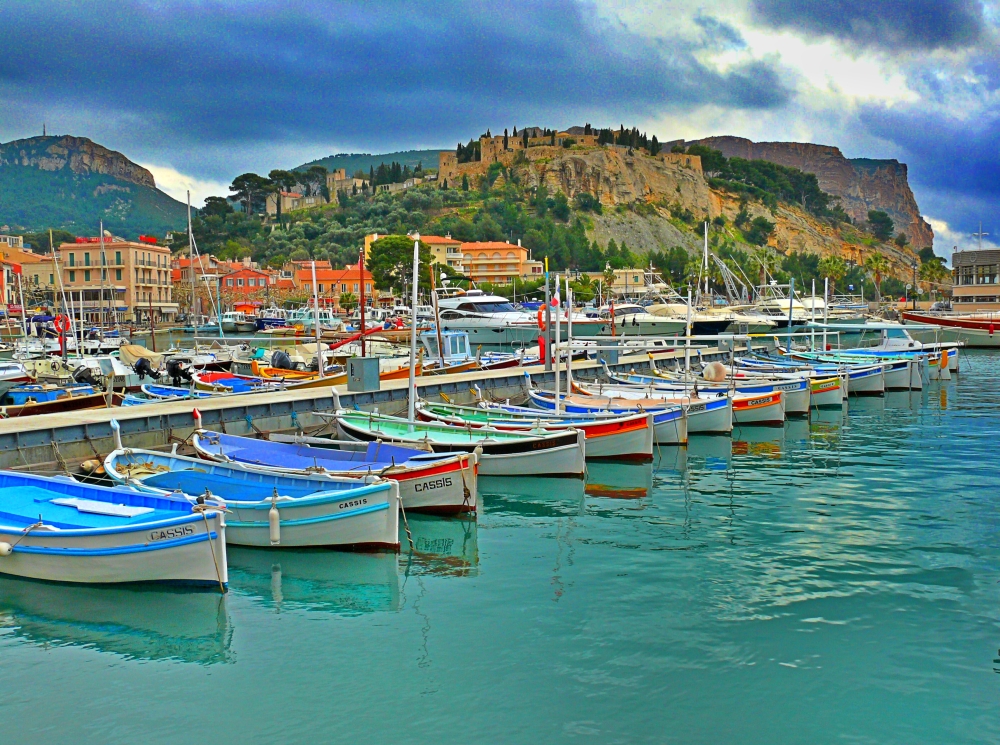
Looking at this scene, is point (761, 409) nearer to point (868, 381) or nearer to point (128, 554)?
point (868, 381)

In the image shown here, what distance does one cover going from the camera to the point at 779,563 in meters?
17.0

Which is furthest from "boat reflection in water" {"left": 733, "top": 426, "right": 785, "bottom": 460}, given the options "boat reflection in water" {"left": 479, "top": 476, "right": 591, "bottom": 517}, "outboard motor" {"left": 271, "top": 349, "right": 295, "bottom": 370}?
"outboard motor" {"left": 271, "top": 349, "right": 295, "bottom": 370}

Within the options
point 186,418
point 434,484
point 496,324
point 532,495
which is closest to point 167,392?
point 186,418

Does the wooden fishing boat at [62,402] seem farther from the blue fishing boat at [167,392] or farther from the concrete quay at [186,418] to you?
the concrete quay at [186,418]

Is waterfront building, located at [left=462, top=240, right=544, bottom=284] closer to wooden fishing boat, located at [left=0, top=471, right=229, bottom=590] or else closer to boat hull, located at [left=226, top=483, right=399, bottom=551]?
boat hull, located at [left=226, top=483, right=399, bottom=551]

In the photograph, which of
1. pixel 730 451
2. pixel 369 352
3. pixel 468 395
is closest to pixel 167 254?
pixel 369 352

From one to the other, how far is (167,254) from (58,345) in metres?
78.3

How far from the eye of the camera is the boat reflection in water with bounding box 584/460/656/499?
23.5m

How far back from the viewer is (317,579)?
16406mm

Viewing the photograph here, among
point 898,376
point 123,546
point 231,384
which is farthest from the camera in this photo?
point 898,376

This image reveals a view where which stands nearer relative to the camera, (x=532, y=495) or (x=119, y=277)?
(x=532, y=495)

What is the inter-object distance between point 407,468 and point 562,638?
23.8 ft

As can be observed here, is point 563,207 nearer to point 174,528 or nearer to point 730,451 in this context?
point 730,451

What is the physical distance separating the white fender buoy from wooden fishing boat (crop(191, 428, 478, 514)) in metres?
1.64
